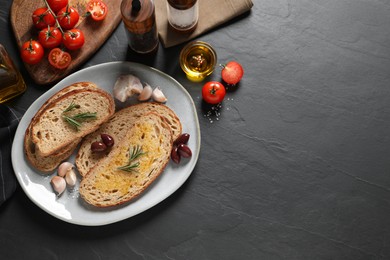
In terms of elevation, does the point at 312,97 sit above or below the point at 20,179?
above

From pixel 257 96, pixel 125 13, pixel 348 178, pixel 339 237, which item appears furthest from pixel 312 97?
pixel 125 13

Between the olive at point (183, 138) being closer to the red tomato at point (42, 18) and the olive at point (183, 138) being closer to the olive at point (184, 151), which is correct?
the olive at point (184, 151)

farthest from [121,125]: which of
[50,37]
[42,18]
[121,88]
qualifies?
[42,18]

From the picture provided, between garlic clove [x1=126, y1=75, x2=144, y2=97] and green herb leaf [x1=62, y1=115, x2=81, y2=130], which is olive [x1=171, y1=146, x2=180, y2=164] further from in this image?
green herb leaf [x1=62, y1=115, x2=81, y2=130]

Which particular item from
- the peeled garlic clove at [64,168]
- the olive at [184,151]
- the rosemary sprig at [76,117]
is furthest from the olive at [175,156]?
the peeled garlic clove at [64,168]

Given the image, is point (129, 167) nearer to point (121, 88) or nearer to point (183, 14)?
point (121, 88)

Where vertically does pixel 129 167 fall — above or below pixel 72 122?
below

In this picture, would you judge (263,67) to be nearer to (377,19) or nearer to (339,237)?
(377,19)
